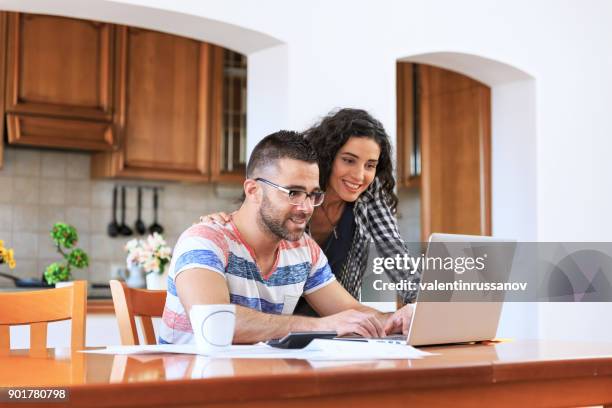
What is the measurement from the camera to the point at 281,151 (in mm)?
2311

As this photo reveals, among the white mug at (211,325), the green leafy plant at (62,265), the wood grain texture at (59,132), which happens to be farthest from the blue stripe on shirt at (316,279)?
the wood grain texture at (59,132)

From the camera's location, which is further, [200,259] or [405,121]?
[405,121]

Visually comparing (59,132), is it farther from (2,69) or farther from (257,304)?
(257,304)

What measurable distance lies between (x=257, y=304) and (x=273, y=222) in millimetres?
204

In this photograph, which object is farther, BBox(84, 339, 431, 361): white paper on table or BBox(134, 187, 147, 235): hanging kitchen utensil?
BBox(134, 187, 147, 235): hanging kitchen utensil

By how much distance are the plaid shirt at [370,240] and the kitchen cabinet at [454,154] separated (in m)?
1.86

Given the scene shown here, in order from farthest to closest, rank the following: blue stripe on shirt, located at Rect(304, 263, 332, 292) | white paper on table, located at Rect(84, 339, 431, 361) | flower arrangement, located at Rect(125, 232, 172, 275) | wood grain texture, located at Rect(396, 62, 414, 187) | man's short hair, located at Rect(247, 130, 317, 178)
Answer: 1. wood grain texture, located at Rect(396, 62, 414, 187)
2. flower arrangement, located at Rect(125, 232, 172, 275)
3. blue stripe on shirt, located at Rect(304, 263, 332, 292)
4. man's short hair, located at Rect(247, 130, 317, 178)
5. white paper on table, located at Rect(84, 339, 431, 361)

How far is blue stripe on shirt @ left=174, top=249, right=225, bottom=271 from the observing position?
2061 mm

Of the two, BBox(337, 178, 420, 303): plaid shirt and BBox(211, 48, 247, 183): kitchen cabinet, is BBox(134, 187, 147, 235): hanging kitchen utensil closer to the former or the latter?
BBox(211, 48, 247, 183): kitchen cabinet

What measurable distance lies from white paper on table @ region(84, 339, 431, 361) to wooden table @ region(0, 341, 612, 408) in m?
0.05

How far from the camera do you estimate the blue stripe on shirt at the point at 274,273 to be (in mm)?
2240

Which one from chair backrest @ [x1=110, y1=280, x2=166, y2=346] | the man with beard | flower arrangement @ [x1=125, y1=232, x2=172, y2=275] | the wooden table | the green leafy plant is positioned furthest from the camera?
the green leafy plant

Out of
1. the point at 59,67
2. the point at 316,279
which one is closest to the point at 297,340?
the point at 316,279

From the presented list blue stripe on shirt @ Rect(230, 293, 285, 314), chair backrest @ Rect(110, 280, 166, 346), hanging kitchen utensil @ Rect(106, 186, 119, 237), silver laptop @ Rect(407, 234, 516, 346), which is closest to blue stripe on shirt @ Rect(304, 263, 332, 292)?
blue stripe on shirt @ Rect(230, 293, 285, 314)
